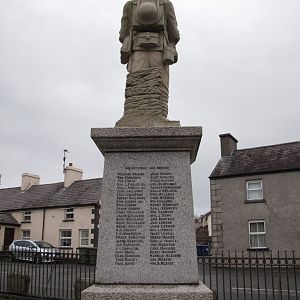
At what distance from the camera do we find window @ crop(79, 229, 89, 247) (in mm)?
31969

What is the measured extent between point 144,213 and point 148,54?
2215mm

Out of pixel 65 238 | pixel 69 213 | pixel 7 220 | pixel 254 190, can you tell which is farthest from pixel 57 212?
pixel 254 190

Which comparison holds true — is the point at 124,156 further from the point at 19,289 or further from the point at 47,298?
the point at 19,289

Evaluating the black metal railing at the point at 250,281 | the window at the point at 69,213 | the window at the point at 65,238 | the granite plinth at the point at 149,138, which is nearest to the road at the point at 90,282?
the black metal railing at the point at 250,281

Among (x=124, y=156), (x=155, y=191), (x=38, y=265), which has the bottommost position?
(x=38, y=265)

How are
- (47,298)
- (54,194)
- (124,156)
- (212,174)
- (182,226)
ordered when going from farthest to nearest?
1. (54,194)
2. (212,174)
3. (47,298)
4. (124,156)
5. (182,226)

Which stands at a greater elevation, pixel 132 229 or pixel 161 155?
pixel 161 155

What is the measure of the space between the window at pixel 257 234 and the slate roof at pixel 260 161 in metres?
3.20

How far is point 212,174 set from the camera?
2738cm

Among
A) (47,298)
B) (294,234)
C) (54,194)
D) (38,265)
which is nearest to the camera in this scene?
(47,298)

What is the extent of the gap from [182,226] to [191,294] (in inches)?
30.2

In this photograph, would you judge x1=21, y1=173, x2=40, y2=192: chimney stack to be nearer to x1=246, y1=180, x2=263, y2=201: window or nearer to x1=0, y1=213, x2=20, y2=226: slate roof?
x1=0, y1=213, x2=20, y2=226: slate roof

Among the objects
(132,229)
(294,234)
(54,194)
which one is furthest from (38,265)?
(54,194)

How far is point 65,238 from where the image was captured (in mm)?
33125
